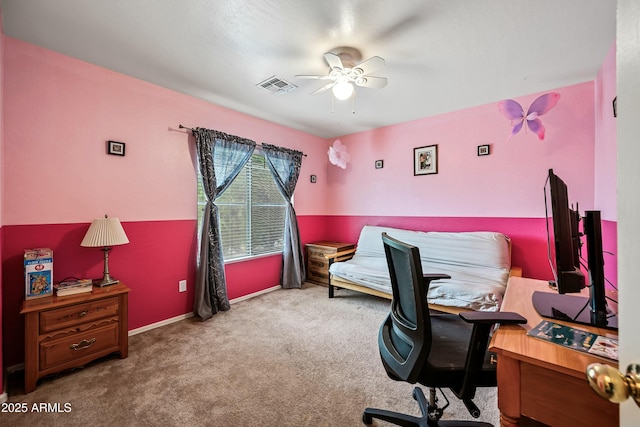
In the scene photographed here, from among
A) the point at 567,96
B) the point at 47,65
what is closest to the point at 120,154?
the point at 47,65

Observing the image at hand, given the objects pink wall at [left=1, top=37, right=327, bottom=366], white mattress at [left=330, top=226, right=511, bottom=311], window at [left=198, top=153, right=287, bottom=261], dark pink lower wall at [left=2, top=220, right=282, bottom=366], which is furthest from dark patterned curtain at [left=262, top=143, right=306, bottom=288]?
pink wall at [left=1, top=37, right=327, bottom=366]

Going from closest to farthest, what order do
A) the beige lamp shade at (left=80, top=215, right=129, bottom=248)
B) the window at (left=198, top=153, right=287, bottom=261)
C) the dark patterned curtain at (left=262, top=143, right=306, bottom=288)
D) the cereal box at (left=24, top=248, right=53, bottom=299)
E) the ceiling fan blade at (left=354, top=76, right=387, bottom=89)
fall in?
1. the cereal box at (left=24, top=248, right=53, bottom=299)
2. the beige lamp shade at (left=80, top=215, right=129, bottom=248)
3. the ceiling fan blade at (left=354, top=76, right=387, bottom=89)
4. the window at (left=198, top=153, right=287, bottom=261)
5. the dark patterned curtain at (left=262, top=143, right=306, bottom=288)

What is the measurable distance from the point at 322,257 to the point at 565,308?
2.95 meters

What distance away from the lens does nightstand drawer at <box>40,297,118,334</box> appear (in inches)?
67.8

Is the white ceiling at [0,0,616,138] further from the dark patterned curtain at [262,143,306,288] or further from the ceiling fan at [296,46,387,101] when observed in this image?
the dark patterned curtain at [262,143,306,288]

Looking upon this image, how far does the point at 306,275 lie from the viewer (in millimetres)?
4105

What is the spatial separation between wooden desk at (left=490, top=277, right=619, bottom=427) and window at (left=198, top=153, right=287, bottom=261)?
2873mm

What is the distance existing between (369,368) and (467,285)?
118 centimetres

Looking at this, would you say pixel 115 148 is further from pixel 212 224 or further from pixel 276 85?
pixel 276 85

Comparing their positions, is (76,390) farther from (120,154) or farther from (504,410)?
(504,410)

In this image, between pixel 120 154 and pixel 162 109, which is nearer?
pixel 120 154

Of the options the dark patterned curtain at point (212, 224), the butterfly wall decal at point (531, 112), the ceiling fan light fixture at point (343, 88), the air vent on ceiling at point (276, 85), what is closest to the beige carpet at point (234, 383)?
the dark patterned curtain at point (212, 224)

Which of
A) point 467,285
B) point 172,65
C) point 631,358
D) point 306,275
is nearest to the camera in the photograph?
point 631,358

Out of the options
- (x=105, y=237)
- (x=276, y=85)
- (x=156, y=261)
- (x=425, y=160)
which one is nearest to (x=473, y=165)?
(x=425, y=160)
